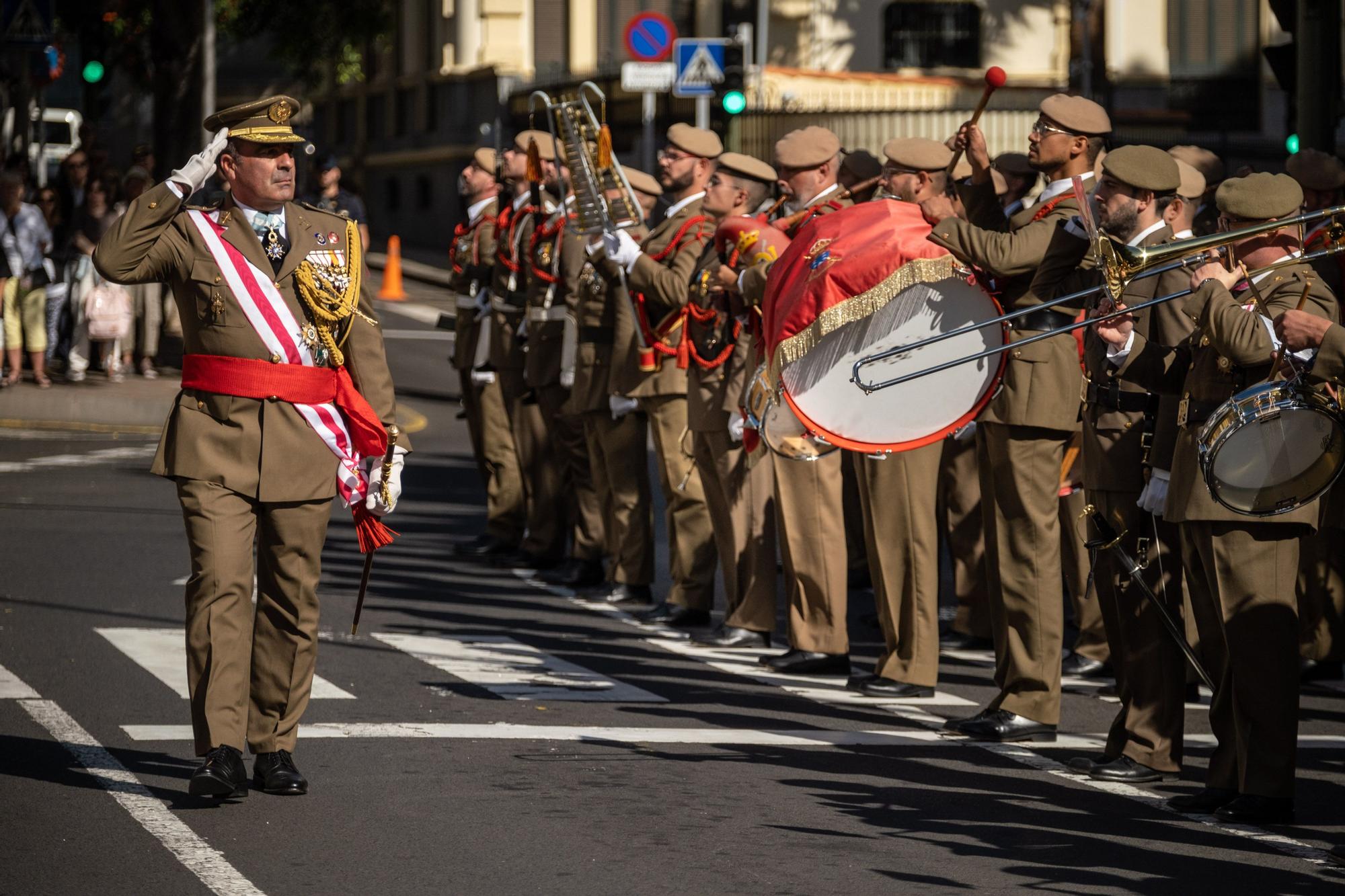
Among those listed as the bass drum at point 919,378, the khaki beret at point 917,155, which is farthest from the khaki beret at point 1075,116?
the khaki beret at point 917,155

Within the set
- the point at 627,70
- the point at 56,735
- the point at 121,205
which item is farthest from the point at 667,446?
the point at 121,205

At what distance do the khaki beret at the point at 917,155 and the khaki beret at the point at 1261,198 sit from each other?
6.73 feet

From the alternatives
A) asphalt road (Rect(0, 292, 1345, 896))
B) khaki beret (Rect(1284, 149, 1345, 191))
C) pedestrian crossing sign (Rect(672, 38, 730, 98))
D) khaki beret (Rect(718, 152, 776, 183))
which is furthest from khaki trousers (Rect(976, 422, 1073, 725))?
pedestrian crossing sign (Rect(672, 38, 730, 98))

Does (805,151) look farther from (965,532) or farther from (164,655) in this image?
(164,655)

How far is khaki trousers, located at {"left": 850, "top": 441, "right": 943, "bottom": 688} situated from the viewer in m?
9.27

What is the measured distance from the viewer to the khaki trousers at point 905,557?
30.4ft

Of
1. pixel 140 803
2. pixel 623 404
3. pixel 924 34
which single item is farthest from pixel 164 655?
pixel 924 34

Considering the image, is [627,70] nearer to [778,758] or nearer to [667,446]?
[667,446]

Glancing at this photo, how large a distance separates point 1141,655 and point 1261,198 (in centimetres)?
162

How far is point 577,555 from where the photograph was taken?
1244cm

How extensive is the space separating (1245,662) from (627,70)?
13.7 meters

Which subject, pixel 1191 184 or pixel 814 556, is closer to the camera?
pixel 1191 184

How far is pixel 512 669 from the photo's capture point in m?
9.60

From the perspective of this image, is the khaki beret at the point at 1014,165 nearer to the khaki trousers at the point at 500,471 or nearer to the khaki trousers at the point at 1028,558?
the khaki trousers at the point at 1028,558
